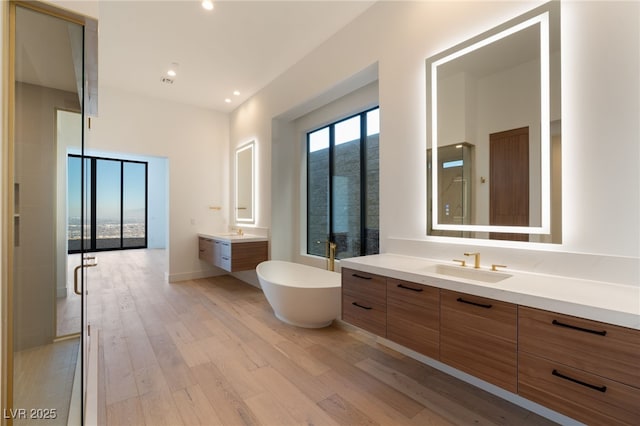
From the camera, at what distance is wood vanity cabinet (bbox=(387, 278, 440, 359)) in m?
1.67

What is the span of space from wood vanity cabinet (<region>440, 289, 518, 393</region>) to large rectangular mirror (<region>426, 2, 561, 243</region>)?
650mm

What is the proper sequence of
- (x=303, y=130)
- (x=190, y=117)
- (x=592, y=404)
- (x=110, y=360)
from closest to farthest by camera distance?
1. (x=592, y=404)
2. (x=110, y=360)
3. (x=303, y=130)
4. (x=190, y=117)

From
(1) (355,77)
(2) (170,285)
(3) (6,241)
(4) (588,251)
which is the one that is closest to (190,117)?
(2) (170,285)

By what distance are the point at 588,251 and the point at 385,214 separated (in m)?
1.41

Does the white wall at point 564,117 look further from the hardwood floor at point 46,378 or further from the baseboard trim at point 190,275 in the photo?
the baseboard trim at point 190,275

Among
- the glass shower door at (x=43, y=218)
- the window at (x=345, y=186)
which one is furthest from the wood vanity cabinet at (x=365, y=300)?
the glass shower door at (x=43, y=218)

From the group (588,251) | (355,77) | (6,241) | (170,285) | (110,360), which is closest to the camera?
(6,241)

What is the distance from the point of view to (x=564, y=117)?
1631 mm

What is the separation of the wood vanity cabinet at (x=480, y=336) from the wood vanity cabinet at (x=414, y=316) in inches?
1.9

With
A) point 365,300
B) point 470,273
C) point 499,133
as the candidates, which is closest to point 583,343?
point 470,273

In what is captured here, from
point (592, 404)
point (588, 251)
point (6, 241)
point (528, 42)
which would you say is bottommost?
point (592, 404)

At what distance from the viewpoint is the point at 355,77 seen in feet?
9.90

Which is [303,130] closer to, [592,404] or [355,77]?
[355,77]

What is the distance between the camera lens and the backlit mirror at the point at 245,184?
491 centimetres
